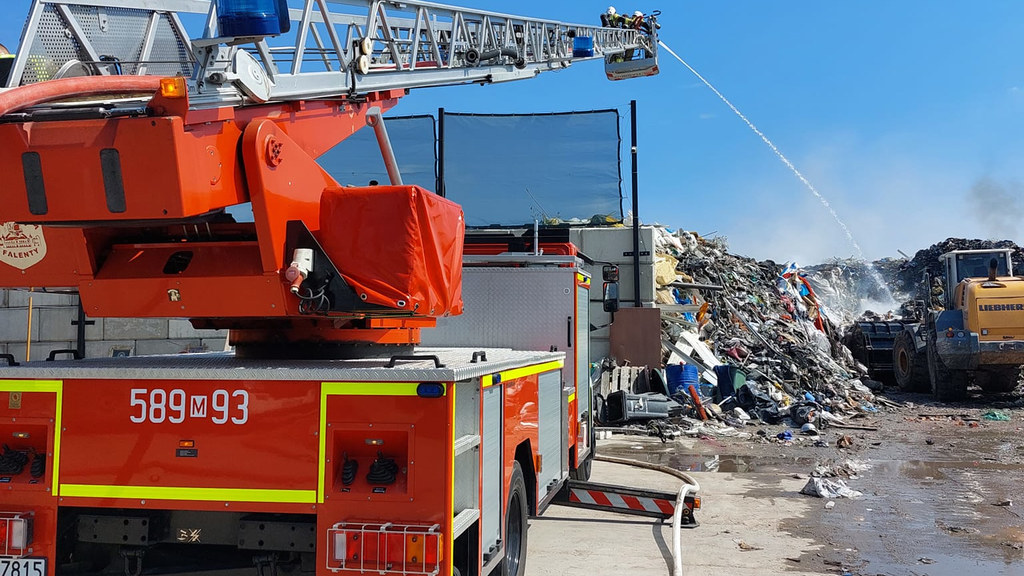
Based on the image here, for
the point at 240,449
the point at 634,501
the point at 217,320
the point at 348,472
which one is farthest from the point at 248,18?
the point at 634,501

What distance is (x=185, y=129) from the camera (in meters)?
4.08

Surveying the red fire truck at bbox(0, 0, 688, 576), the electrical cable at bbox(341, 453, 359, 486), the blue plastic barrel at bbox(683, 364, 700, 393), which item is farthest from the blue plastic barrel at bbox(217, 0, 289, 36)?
the blue plastic barrel at bbox(683, 364, 700, 393)

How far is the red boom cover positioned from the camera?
4809 mm

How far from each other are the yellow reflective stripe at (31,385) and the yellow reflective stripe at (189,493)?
1.65 ft

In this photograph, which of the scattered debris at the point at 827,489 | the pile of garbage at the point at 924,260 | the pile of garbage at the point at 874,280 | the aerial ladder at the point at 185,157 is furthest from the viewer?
the pile of garbage at the point at 874,280

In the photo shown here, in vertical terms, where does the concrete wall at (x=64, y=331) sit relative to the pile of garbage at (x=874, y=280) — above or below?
below

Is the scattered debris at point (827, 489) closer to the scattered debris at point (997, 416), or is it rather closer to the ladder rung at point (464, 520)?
the ladder rung at point (464, 520)

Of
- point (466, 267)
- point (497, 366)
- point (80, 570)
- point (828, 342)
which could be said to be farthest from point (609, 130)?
point (80, 570)

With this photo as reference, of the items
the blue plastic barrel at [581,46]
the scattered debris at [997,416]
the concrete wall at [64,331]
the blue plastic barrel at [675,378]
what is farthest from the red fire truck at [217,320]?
the scattered debris at [997,416]

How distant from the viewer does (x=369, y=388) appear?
169 inches

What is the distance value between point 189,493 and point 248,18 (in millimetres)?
2362

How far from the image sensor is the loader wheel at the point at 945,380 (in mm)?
18844

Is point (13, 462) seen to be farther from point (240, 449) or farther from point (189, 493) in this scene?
point (240, 449)

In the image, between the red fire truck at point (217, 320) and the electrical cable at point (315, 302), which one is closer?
the red fire truck at point (217, 320)
